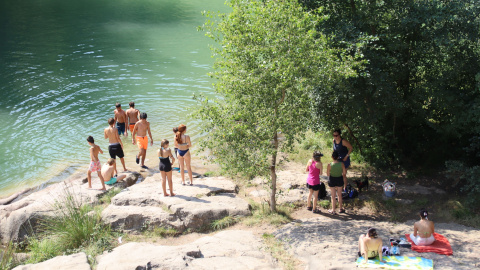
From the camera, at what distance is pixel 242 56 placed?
9.12 m

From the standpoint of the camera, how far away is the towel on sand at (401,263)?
7621mm

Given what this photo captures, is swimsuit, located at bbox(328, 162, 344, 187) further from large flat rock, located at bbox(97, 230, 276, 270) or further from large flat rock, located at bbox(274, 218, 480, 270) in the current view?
large flat rock, located at bbox(97, 230, 276, 270)

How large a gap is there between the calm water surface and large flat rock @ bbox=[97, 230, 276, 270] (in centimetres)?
699

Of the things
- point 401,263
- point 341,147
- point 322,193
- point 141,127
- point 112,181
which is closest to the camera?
point 401,263

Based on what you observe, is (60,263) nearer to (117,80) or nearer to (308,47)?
(308,47)

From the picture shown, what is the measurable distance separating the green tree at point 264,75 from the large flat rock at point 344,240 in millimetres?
1764

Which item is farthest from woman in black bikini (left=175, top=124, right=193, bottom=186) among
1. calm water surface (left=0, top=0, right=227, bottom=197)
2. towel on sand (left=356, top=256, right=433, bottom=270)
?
towel on sand (left=356, top=256, right=433, bottom=270)

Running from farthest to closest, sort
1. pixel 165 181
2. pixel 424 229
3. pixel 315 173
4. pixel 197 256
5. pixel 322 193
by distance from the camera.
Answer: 1. pixel 322 193
2. pixel 165 181
3. pixel 315 173
4. pixel 424 229
5. pixel 197 256

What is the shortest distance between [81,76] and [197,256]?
17.8 meters

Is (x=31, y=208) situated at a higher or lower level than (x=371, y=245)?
lower

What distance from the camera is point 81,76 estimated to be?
2303 centimetres

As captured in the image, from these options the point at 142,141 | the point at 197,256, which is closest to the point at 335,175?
the point at 197,256

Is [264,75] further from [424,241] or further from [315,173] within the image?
[424,241]

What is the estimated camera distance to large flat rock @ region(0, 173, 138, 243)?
1066 cm
